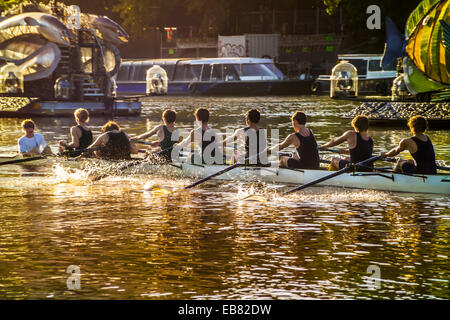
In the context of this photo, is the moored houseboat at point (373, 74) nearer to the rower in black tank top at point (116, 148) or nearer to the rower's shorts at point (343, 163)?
the rower in black tank top at point (116, 148)

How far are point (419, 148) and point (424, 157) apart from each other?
0.20m

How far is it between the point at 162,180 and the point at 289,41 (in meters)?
57.1

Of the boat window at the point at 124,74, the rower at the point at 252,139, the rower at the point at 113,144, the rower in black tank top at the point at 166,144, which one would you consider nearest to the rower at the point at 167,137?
the rower in black tank top at the point at 166,144

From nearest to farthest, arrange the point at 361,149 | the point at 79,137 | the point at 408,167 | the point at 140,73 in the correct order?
the point at 408,167
the point at 361,149
the point at 79,137
the point at 140,73

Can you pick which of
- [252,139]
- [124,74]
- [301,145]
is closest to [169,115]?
[252,139]

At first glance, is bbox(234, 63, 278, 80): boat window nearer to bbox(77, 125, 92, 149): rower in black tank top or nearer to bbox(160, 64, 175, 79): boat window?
bbox(160, 64, 175, 79): boat window

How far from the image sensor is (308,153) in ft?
51.4

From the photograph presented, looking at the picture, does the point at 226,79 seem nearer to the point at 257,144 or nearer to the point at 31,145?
the point at 31,145

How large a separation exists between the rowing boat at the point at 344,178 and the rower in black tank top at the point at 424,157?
0.24 m

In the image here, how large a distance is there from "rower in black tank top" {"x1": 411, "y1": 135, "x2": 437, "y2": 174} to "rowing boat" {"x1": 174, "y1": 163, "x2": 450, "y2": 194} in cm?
24

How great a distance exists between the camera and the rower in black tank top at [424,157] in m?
14.5

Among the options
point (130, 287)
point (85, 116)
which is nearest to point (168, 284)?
point (130, 287)

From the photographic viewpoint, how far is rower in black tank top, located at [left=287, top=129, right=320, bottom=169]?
15.5 meters

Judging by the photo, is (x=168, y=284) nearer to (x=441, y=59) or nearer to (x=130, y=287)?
(x=130, y=287)
